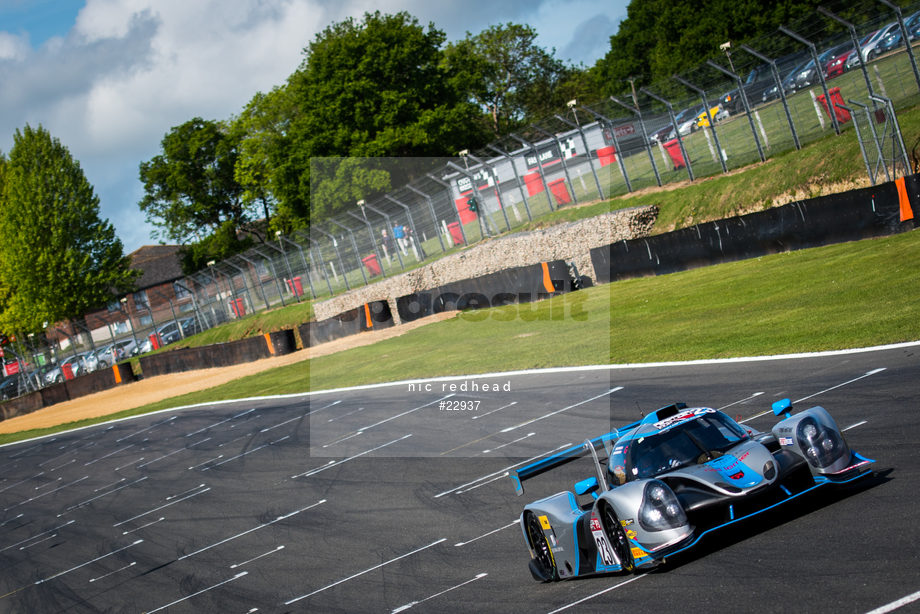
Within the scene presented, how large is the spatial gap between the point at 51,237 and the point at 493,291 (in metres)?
37.9

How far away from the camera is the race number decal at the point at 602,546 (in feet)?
19.4

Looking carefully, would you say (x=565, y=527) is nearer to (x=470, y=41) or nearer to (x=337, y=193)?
(x=337, y=193)

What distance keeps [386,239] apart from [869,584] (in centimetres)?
3127

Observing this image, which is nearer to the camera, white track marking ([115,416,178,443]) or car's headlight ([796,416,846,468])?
car's headlight ([796,416,846,468])

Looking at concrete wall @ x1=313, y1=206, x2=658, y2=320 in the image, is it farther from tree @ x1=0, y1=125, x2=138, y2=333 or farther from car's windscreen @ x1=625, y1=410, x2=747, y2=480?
tree @ x1=0, y1=125, x2=138, y2=333

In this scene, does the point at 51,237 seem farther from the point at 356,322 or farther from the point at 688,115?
the point at 688,115

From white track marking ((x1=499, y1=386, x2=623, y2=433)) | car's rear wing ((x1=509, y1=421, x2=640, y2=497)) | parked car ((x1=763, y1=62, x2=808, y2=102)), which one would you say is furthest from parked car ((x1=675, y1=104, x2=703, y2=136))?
car's rear wing ((x1=509, y1=421, x2=640, y2=497))

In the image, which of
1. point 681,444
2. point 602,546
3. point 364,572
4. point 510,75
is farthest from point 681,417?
point 510,75

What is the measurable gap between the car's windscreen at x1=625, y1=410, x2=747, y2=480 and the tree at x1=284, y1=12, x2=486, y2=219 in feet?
152

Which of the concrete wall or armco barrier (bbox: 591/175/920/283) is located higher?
the concrete wall

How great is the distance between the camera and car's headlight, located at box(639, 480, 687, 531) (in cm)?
540

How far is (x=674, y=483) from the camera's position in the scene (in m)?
5.80

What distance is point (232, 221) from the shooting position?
227 ft

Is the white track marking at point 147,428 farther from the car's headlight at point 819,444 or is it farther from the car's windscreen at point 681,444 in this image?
the car's headlight at point 819,444
